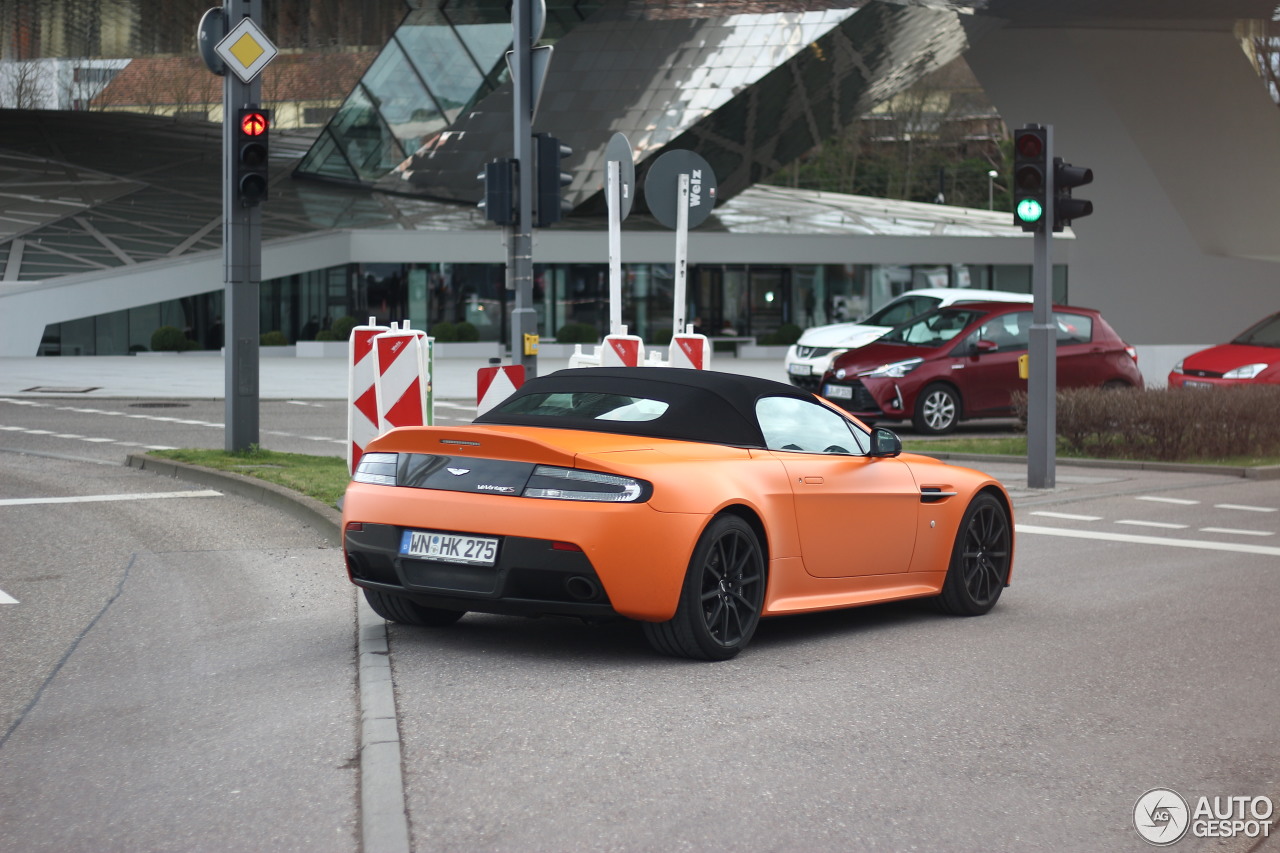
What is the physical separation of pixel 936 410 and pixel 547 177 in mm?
8529

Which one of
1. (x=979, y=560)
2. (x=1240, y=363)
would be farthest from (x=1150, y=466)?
(x=979, y=560)

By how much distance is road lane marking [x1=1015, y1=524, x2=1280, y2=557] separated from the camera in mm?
11492

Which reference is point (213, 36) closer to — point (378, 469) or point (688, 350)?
point (688, 350)

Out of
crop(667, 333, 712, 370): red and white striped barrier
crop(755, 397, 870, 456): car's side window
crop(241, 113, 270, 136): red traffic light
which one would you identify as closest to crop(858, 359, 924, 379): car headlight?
crop(667, 333, 712, 370): red and white striped barrier

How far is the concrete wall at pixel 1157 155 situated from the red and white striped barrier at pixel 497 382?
105 ft

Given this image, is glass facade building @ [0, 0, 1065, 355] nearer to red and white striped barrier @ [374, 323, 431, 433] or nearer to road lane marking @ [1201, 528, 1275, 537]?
road lane marking @ [1201, 528, 1275, 537]

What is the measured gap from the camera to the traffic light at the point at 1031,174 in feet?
48.0

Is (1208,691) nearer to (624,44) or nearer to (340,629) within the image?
(340,629)

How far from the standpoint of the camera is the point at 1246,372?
22.2 m

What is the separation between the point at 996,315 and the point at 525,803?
18448 millimetres

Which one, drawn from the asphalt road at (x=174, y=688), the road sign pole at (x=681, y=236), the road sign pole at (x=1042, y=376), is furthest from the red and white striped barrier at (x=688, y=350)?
the asphalt road at (x=174, y=688)

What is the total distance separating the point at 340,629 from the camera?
7.70 metres

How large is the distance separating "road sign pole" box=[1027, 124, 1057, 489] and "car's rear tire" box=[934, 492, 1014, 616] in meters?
6.29

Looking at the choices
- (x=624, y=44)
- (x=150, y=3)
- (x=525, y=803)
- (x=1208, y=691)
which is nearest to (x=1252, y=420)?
(x=1208, y=691)
